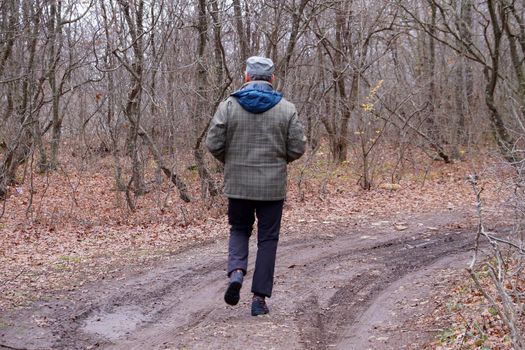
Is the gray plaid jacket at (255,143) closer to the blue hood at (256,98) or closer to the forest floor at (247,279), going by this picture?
the blue hood at (256,98)

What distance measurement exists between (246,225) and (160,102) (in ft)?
27.2

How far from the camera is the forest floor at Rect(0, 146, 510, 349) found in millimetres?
5059

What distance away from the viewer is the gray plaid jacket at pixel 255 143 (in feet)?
17.1

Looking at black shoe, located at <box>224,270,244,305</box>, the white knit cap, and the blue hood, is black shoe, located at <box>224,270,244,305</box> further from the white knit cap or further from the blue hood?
the white knit cap

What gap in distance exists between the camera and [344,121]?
18.9m

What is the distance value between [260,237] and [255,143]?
834 millimetres

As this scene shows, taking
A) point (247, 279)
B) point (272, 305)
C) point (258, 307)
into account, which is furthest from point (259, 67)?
point (247, 279)

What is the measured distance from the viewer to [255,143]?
523 centimetres

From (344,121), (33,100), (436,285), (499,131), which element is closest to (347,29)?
(344,121)

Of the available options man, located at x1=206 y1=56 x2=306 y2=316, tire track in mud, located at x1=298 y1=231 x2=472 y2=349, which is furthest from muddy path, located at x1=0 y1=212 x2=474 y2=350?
man, located at x1=206 y1=56 x2=306 y2=316

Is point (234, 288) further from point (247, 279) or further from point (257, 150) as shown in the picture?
point (247, 279)

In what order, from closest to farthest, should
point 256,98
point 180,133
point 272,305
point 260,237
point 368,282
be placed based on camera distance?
1. point 256,98
2. point 260,237
3. point 272,305
4. point 368,282
5. point 180,133

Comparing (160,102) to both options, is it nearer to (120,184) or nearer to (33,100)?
(120,184)

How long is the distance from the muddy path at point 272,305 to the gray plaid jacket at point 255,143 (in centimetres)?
115
